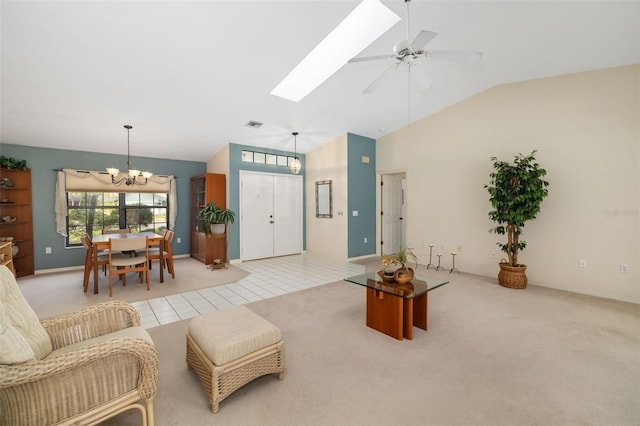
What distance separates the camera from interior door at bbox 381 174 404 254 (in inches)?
267

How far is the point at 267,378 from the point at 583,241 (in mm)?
4678

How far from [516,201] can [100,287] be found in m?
6.55

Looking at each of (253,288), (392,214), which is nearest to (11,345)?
(253,288)

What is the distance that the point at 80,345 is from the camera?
1.63 metres

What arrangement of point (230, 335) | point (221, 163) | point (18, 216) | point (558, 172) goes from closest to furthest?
point (230, 335)
point (558, 172)
point (18, 216)
point (221, 163)

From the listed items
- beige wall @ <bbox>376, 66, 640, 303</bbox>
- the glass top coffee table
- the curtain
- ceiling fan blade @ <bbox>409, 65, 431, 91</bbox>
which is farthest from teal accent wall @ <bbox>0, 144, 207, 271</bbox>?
beige wall @ <bbox>376, 66, 640, 303</bbox>

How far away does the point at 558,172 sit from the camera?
4.08 metres

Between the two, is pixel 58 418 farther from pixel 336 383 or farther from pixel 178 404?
pixel 336 383

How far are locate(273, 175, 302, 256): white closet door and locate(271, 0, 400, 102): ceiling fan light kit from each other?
2807mm

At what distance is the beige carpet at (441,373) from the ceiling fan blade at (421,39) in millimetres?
2540

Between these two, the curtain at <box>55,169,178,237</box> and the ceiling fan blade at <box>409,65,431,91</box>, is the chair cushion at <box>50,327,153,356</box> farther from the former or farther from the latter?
the curtain at <box>55,169,178,237</box>

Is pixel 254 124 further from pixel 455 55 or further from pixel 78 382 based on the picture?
pixel 78 382

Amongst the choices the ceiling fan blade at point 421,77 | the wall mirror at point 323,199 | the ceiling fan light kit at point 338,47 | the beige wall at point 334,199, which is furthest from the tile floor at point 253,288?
the ceiling fan blade at point 421,77

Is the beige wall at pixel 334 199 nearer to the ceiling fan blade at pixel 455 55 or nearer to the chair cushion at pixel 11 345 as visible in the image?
the ceiling fan blade at pixel 455 55
